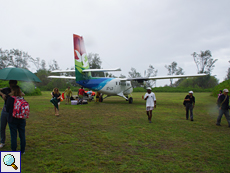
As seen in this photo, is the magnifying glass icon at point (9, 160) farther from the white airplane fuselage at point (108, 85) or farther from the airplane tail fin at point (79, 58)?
the white airplane fuselage at point (108, 85)

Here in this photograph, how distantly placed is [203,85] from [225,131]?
6733 centimetres

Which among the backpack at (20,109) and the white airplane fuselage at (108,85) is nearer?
the backpack at (20,109)

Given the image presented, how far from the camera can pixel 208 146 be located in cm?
481

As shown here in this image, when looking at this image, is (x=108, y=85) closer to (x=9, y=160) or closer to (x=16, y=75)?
(x=16, y=75)

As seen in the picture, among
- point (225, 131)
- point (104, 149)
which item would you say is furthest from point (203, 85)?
A: point (104, 149)

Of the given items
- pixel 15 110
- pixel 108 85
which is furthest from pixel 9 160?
pixel 108 85

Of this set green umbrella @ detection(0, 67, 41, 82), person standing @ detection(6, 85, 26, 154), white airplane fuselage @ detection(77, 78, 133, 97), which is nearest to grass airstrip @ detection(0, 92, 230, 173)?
person standing @ detection(6, 85, 26, 154)

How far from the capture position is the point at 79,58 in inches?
572

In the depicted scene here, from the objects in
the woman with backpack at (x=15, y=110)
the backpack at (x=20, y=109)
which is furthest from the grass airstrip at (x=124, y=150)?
the backpack at (x=20, y=109)

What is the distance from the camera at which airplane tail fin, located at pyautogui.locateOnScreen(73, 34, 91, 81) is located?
14.2 meters

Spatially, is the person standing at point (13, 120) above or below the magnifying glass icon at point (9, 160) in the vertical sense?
above

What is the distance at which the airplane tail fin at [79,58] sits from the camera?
14.2 metres

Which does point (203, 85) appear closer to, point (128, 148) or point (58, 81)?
point (58, 81)

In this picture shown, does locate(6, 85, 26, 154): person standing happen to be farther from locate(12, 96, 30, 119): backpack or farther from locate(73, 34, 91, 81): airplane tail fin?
locate(73, 34, 91, 81): airplane tail fin
